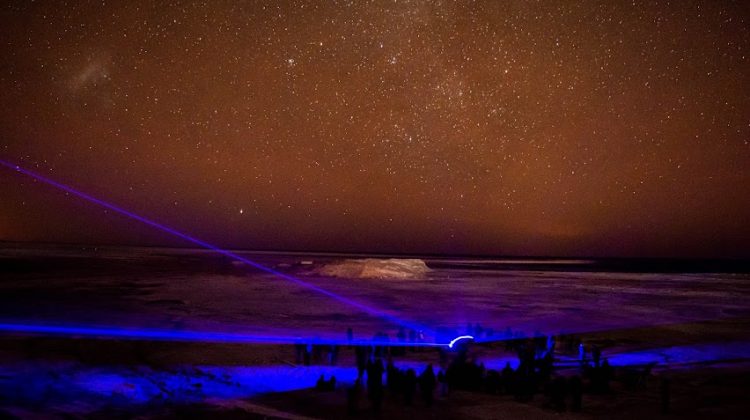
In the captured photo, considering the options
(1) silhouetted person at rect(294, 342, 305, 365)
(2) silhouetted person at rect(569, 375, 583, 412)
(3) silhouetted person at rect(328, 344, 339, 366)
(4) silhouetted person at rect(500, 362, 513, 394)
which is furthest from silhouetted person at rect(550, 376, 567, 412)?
(1) silhouetted person at rect(294, 342, 305, 365)

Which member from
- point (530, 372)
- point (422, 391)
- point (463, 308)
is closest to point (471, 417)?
point (422, 391)

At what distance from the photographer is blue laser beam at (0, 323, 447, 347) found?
653 inches

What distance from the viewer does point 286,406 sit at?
1035 centimetres

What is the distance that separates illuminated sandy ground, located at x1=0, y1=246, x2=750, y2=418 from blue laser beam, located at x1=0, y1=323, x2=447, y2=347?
659 millimetres

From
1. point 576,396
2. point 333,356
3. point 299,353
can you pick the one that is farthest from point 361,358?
point 576,396

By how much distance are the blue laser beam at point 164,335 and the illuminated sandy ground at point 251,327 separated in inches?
25.9

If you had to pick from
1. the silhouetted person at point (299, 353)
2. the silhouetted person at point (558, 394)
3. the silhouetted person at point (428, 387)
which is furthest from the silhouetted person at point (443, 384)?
the silhouetted person at point (299, 353)

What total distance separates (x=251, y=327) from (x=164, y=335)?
3334mm

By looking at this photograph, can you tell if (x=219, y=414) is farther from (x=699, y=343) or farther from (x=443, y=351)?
(x=699, y=343)

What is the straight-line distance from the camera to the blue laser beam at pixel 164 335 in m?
16.6

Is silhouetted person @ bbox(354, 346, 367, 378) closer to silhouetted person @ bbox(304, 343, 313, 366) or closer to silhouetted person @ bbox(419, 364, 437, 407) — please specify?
silhouetted person @ bbox(304, 343, 313, 366)

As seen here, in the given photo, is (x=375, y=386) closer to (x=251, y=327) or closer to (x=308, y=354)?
(x=308, y=354)

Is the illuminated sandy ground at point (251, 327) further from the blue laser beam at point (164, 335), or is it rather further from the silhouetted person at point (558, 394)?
the silhouetted person at point (558, 394)

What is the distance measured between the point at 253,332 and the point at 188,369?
5.62 meters
